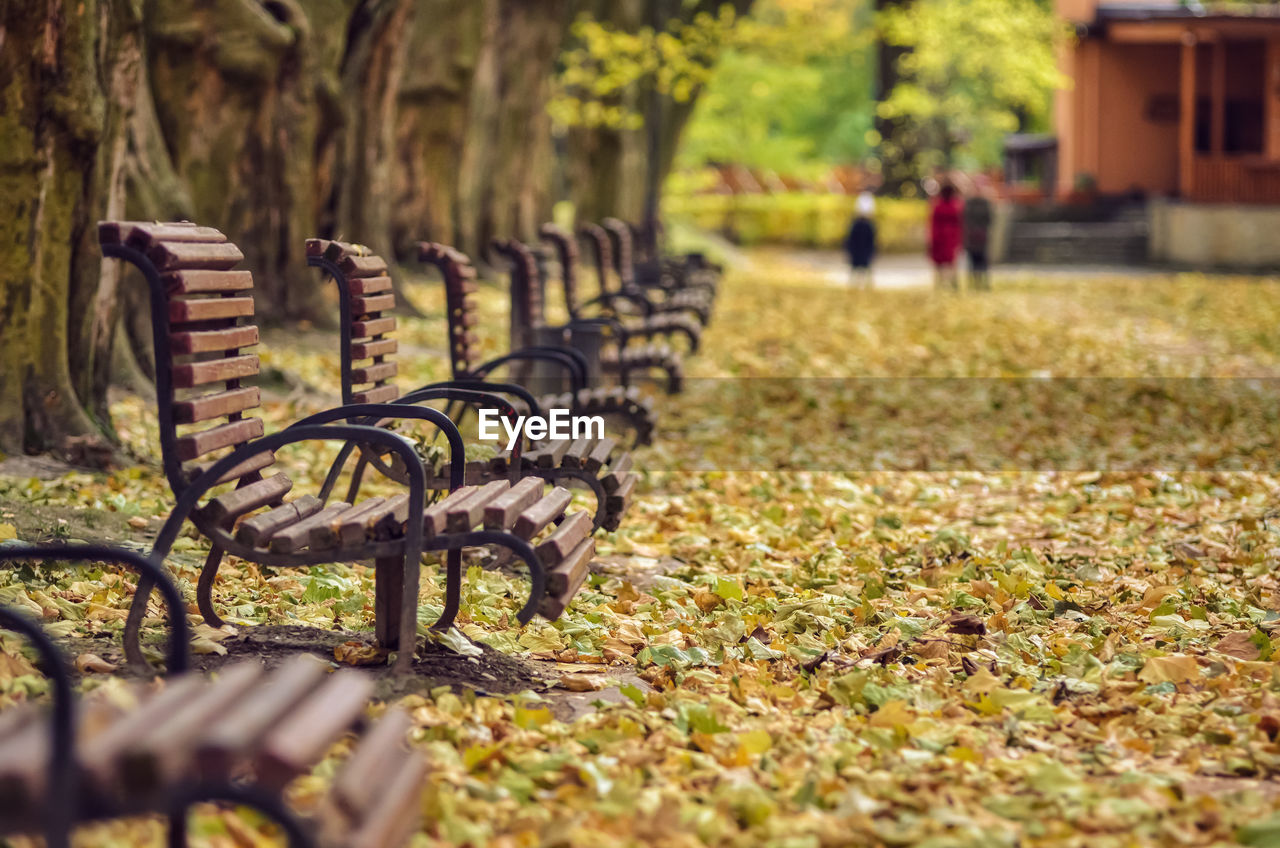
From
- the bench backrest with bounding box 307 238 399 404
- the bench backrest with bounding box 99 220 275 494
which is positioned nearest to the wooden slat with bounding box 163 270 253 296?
the bench backrest with bounding box 99 220 275 494

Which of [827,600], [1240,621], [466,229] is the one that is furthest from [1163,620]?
[466,229]

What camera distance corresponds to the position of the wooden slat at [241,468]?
4.15 metres

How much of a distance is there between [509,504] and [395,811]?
157 centimetres

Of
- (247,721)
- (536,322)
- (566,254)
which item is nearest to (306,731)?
(247,721)

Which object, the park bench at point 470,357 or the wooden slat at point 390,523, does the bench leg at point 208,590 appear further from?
the park bench at point 470,357

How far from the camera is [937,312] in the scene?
65.0 feet

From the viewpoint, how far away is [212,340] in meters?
4.35

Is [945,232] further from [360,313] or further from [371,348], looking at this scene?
[360,313]

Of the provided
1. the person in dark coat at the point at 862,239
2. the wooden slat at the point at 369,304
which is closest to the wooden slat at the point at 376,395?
the wooden slat at the point at 369,304

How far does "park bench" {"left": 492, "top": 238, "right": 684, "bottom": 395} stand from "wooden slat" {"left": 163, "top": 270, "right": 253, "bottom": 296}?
3.75m

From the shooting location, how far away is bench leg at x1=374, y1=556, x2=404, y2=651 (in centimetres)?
432

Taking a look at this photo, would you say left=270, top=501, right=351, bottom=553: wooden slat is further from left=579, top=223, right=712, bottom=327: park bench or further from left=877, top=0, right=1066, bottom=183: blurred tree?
left=877, top=0, right=1066, bottom=183: blurred tree

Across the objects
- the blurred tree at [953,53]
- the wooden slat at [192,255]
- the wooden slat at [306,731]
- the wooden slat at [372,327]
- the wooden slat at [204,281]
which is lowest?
the wooden slat at [306,731]

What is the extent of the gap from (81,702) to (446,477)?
165 centimetres
